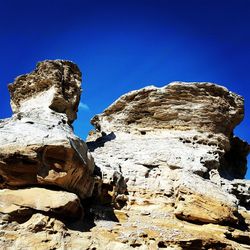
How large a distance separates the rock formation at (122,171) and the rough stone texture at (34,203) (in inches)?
1.1

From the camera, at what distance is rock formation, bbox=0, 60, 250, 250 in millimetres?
10898

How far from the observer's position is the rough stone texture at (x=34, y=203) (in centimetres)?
1045

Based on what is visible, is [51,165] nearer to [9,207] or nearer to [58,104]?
[9,207]

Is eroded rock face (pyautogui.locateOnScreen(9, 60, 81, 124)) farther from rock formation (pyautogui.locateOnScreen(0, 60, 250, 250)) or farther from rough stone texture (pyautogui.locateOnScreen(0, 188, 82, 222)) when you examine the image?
rough stone texture (pyautogui.locateOnScreen(0, 188, 82, 222))

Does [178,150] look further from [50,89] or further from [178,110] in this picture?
[50,89]

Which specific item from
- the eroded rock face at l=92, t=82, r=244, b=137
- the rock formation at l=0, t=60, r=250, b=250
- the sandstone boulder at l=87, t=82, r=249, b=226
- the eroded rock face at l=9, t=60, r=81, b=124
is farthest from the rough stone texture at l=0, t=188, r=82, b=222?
the eroded rock face at l=92, t=82, r=244, b=137

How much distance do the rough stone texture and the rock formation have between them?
3 centimetres

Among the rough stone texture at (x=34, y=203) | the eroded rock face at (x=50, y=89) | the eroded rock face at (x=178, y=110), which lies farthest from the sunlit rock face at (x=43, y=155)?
the eroded rock face at (x=178, y=110)

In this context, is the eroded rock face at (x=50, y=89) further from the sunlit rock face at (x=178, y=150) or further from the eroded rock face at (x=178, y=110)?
the eroded rock face at (x=178, y=110)

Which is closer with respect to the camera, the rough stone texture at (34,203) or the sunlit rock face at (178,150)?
the rough stone texture at (34,203)

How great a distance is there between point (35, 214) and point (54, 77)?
859 cm

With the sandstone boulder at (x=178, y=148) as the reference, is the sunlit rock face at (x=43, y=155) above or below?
below

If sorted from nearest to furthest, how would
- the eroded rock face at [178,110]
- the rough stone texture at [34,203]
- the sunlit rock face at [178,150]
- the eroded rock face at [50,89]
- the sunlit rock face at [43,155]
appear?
1. the rough stone texture at [34,203]
2. the sunlit rock face at [43,155]
3. the sunlit rock face at [178,150]
4. the eroded rock face at [50,89]
5. the eroded rock face at [178,110]

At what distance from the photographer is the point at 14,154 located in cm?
1106
